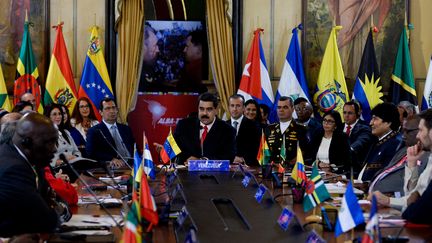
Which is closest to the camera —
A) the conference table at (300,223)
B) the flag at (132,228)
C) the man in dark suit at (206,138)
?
the flag at (132,228)

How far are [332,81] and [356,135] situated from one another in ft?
6.09

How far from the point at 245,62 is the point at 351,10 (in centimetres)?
166

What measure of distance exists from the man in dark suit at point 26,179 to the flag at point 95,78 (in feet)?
20.8

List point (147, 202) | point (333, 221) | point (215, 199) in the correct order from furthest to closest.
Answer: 1. point (215, 199)
2. point (333, 221)
3. point (147, 202)

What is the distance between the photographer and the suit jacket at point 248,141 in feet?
25.5

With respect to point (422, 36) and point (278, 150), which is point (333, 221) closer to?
point (278, 150)

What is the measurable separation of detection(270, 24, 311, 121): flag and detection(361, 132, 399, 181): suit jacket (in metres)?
3.82

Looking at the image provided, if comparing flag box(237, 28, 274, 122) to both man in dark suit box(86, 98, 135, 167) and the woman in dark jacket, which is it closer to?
the woman in dark jacket

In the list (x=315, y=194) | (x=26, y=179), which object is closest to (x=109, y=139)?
(x=315, y=194)

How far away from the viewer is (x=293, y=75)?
9.71m

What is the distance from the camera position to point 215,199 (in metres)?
4.36

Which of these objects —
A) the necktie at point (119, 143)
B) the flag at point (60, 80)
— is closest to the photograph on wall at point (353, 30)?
the flag at point (60, 80)

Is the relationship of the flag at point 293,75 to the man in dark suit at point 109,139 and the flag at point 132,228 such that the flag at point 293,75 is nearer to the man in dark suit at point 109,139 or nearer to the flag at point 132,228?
the man in dark suit at point 109,139

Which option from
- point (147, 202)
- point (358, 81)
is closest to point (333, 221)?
point (147, 202)
